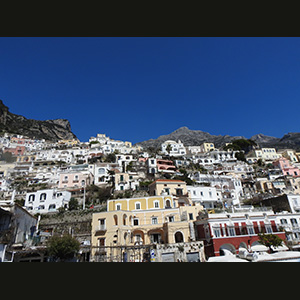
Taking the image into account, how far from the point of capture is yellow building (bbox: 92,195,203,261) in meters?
22.5

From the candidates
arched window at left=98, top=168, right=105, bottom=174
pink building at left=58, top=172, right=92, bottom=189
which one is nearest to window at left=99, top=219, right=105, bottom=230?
pink building at left=58, top=172, right=92, bottom=189

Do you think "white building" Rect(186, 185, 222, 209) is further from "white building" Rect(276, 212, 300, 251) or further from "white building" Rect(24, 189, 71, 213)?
"white building" Rect(24, 189, 71, 213)

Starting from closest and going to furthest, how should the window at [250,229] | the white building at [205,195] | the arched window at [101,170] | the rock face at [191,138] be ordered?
1. the window at [250,229]
2. the white building at [205,195]
3. the arched window at [101,170]
4. the rock face at [191,138]

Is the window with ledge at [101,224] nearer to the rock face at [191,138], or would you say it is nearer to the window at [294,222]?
the window at [294,222]

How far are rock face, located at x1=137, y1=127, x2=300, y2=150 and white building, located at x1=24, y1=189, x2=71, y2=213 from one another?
8039cm

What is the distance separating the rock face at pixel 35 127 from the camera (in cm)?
9369

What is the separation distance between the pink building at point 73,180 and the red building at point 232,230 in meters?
27.8

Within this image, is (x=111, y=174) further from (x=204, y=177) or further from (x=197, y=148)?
(x=197, y=148)

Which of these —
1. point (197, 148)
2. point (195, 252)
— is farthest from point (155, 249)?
point (197, 148)

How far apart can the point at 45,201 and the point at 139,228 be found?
59.9 feet

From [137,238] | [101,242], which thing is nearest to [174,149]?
[137,238]

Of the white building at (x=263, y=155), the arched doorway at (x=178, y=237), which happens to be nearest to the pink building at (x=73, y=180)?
the arched doorway at (x=178, y=237)

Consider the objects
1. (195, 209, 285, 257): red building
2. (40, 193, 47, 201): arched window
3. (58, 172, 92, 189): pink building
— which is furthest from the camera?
(58, 172, 92, 189): pink building
